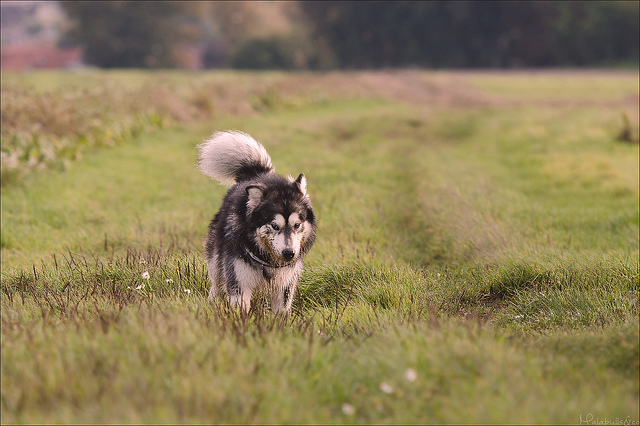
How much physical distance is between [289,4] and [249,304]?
76.1 metres

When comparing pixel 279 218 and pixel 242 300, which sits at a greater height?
pixel 279 218

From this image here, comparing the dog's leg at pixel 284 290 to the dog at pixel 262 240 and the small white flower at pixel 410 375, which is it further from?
the small white flower at pixel 410 375

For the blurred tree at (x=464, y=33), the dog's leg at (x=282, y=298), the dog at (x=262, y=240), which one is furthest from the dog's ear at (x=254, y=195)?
the blurred tree at (x=464, y=33)

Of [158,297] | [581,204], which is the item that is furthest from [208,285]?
[581,204]

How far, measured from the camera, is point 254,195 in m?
4.40

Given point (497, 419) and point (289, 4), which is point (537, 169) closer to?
point (497, 419)

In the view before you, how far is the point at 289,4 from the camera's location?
74875 mm

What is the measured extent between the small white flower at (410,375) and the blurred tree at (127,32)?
2500 inches

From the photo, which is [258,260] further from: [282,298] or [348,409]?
[348,409]

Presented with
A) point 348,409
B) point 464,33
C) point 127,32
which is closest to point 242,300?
point 348,409

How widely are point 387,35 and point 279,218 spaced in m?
67.5

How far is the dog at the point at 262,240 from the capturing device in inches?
170

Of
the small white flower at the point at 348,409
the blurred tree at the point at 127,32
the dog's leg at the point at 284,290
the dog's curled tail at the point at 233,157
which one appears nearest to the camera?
the small white flower at the point at 348,409

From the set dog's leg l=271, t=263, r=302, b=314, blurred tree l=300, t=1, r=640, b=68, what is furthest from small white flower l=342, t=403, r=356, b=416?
blurred tree l=300, t=1, r=640, b=68
